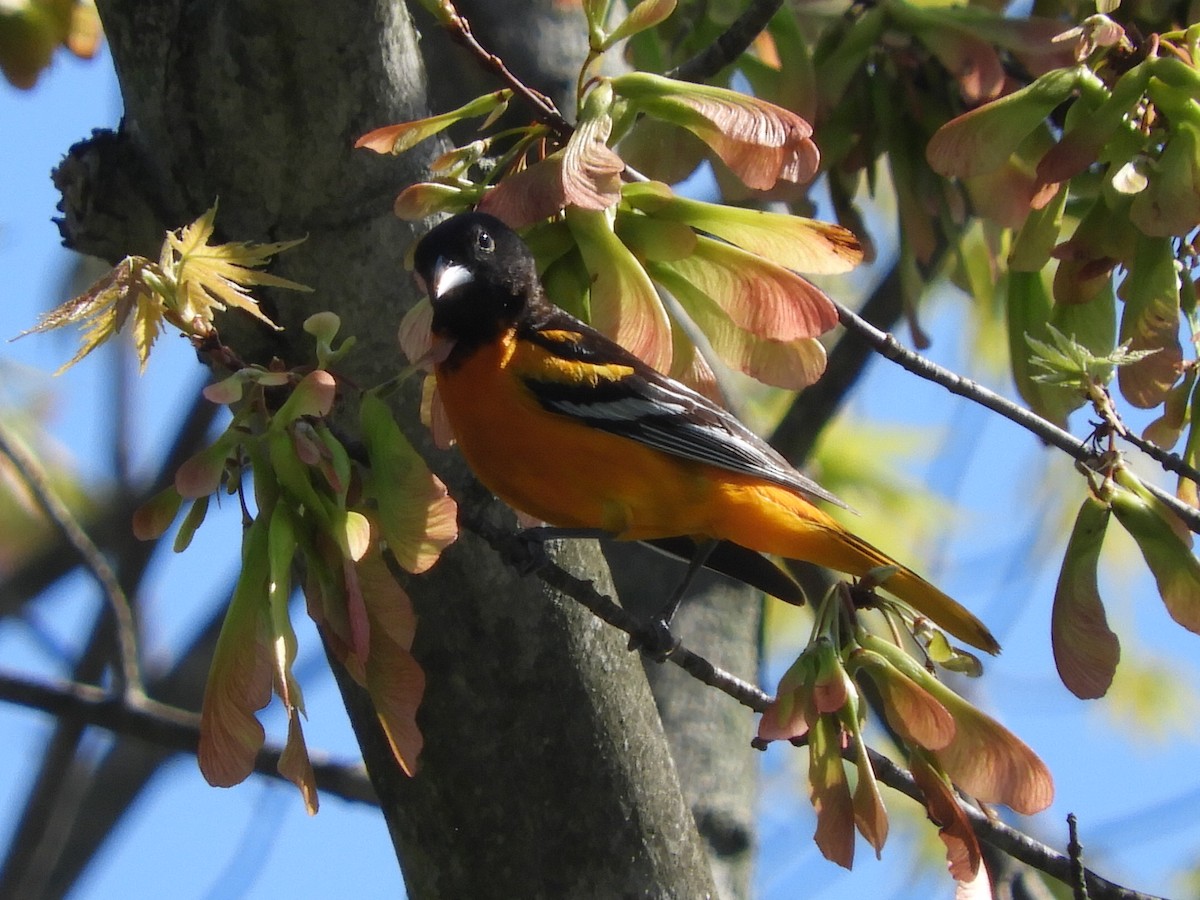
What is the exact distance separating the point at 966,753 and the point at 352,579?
88 cm

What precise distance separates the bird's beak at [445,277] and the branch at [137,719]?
155 cm

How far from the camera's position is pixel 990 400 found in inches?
83.0

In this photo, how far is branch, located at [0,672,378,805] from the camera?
3348 mm

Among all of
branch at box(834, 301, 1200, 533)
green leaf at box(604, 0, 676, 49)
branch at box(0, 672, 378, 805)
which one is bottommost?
branch at box(0, 672, 378, 805)

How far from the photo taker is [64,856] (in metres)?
4.94

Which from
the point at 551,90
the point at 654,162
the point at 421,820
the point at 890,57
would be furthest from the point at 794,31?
the point at 421,820

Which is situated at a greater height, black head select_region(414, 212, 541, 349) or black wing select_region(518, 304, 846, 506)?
black head select_region(414, 212, 541, 349)

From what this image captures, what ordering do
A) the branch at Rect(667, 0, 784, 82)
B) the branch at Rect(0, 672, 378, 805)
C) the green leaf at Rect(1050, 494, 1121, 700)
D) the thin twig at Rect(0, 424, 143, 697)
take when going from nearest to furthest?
the green leaf at Rect(1050, 494, 1121, 700)
the branch at Rect(667, 0, 784, 82)
the branch at Rect(0, 672, 378, 805)
the thin twig at Rect(0, 424, 143, 697)

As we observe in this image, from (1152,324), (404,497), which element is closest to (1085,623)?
(1152,324)

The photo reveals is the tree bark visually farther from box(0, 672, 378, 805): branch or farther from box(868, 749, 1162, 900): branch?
box(0, 672, 378, 805): branch

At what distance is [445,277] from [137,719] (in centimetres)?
181

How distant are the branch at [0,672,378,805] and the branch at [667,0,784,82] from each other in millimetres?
1945

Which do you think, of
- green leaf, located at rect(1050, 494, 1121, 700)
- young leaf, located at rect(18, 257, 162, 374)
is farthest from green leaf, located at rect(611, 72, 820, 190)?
young leaf, located at rect(18, 257, 162, 374)

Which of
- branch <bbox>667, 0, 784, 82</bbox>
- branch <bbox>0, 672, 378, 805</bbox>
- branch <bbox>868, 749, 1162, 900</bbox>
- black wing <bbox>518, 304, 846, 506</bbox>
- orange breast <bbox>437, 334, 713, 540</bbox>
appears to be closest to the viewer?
branch <bbox>868, 749, 1162, 900</bbox>
